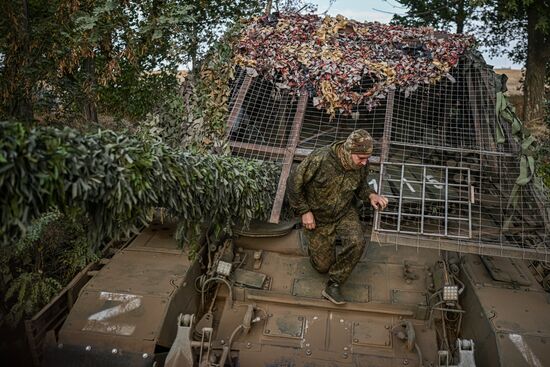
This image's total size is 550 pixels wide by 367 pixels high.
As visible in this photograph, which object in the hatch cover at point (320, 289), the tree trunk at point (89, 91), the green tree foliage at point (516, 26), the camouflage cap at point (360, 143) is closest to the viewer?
the camouflage cap at point (360, 143)

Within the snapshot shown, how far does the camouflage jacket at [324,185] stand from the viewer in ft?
15.3

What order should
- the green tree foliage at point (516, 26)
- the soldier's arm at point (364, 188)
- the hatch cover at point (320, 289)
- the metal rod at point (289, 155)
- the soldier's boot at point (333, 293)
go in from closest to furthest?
the soldier's boot at point (333, 293) → the hatch cover at point (320, 289) → the soldier's arm at point (364, 188) → the metal rod at point (289, 155) → the green tree foliage at point (516, 26)

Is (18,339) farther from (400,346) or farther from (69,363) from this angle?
(400,346)

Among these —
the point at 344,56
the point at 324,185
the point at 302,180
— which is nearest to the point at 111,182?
the point at 302,180

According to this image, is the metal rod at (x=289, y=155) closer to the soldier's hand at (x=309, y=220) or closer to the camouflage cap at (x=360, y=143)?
the soldier's hand at (x=309, y=220)

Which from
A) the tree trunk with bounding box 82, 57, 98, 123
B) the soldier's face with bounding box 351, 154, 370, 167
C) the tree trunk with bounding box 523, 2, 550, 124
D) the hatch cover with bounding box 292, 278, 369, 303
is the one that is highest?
the tree trunk with bounding box 523, 2, 550, 124

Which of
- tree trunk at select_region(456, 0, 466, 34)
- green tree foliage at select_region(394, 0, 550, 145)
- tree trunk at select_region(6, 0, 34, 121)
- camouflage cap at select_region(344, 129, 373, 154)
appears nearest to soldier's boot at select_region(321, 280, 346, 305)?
camouflage cap at select_region(344, 129, 373, 154)

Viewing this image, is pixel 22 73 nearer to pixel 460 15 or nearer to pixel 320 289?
pixel 320 289

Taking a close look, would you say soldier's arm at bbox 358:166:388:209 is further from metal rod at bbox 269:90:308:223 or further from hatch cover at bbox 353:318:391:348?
hatch cover at bbox 353:318:391:348

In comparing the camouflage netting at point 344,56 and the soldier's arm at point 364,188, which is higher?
the camouflage netting at point 344,56

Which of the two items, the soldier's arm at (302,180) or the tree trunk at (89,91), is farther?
the tree trunk at (89,91)

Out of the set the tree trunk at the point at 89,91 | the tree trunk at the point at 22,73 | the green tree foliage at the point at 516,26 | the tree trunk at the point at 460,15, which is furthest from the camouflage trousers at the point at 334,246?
the tree trunk at the point at 460,15

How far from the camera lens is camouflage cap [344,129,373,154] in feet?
14.3

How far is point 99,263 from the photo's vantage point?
16.6 feet
